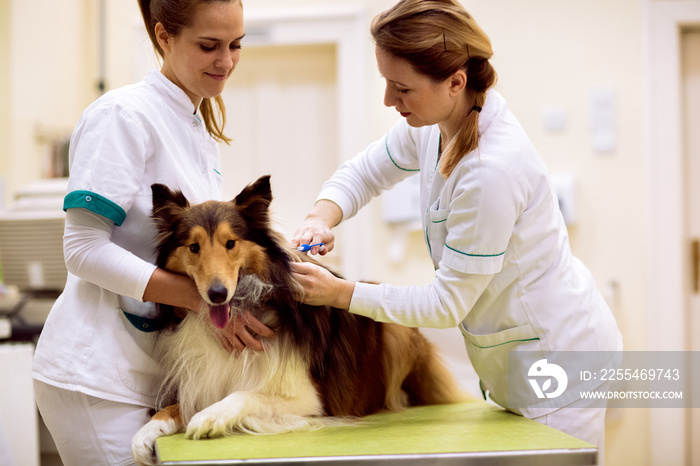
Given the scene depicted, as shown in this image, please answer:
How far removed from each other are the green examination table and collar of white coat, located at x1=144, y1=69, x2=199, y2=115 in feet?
2.57

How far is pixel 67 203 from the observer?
4.32 ft

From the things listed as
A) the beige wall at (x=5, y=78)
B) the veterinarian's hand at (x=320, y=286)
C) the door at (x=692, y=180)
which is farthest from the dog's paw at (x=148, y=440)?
the door at (x=692, y=180)

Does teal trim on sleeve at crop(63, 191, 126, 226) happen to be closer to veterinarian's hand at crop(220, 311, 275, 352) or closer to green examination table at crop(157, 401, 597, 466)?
veterinarian's hand at crop(220, 311, 275, 352)

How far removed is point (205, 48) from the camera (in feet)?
4.84

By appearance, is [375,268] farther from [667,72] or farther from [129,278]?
[129,278]

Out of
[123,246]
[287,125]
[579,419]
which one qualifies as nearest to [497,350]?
[579,419]

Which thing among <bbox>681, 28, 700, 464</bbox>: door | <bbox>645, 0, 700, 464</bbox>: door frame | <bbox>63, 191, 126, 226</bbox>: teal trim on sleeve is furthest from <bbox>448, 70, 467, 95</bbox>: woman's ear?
<bbox>681, 28, 700, 464</bbox>: door

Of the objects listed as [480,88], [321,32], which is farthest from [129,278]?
[321,32]

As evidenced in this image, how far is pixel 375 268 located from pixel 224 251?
8.55 feet

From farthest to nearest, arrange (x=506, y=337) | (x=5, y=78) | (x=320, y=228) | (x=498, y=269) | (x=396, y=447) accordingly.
Answer: (x=5, y=78)
(x=320, y=228)
(x=506, y=337)
(x=498, y=269)
(x=396, y=447)

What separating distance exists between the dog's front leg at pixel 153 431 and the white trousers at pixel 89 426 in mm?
69

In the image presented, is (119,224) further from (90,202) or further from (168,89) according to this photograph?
(168,89)

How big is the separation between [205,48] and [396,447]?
994mm

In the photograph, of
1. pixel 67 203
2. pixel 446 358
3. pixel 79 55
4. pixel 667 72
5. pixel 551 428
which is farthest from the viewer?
pixel 79 55
